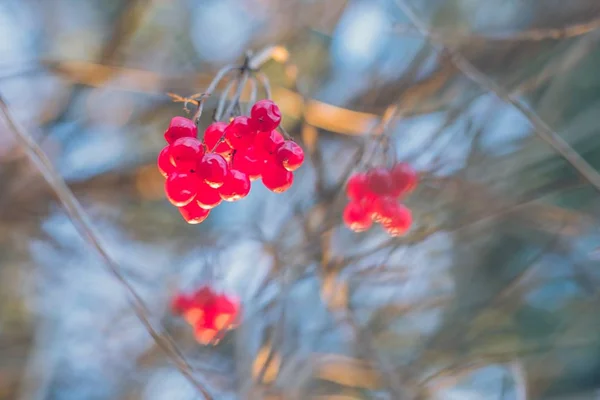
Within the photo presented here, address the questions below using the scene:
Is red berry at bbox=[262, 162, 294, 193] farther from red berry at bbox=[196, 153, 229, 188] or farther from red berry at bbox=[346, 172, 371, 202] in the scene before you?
red berry at bbox=[346, 172, 371, 202]

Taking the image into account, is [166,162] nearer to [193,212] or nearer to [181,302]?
[193,212]

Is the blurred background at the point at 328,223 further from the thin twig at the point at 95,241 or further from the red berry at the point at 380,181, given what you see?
the thin twig at the point at 95,241

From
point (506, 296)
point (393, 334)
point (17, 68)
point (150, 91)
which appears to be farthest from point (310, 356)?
point (17, 68)

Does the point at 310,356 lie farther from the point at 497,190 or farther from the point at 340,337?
the point at 497,190

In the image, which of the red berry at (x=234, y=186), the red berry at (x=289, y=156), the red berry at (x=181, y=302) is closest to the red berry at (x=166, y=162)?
the red berry at (x=234, y=186)

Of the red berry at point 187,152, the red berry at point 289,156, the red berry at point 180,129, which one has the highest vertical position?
the red berry at point 180,129
